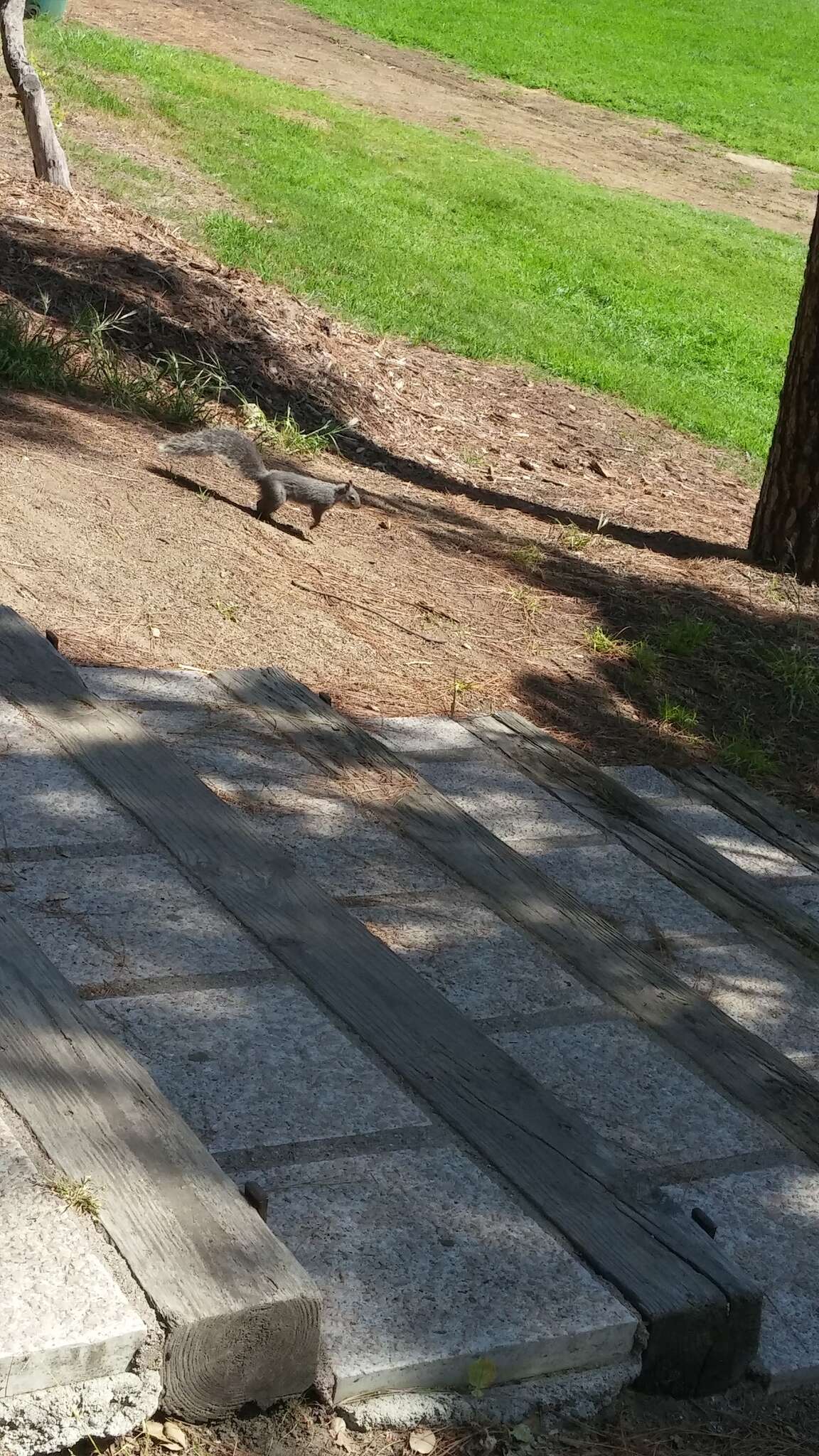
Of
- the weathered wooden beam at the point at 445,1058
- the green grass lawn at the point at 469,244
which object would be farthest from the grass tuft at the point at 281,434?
the weathered wooden beam at the point at 445,1058

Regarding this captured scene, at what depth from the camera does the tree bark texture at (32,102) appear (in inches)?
385

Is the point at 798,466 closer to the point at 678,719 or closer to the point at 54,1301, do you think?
the point at 678,719

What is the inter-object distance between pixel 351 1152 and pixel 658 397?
9.46 meters

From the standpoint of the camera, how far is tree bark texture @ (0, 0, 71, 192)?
Result: 9789 mm

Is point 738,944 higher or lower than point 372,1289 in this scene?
lower

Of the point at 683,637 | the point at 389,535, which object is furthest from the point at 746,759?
the point at 389,535

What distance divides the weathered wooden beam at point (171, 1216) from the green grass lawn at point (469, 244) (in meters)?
8.84

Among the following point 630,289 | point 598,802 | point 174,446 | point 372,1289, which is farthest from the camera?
point 630,289

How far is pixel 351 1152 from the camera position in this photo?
2.47 metres

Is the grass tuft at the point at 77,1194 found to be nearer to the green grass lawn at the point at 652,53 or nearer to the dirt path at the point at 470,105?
the dirt path at the point at 470,105

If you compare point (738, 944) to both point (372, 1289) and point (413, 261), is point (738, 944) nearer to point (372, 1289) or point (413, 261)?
point (372, 1289)

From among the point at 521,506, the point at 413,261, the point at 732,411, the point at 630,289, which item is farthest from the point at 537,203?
the point at 521,506

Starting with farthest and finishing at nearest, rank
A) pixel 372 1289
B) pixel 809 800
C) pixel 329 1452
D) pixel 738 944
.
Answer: pixel 809 800 < pixel 738 944 < pixel 372 1289 < pixel 329 1452

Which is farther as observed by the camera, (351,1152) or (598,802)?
(598,802)
